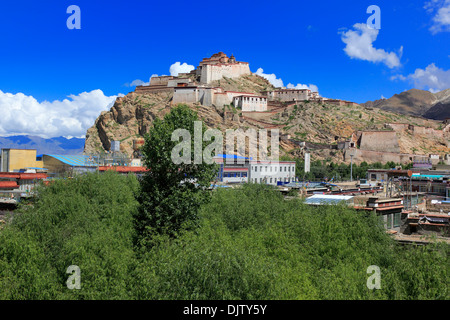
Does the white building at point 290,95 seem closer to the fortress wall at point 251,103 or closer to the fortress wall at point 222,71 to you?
the fortress wall at point 251,103

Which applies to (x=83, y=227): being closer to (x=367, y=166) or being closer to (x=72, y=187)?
(x=72, y=187)

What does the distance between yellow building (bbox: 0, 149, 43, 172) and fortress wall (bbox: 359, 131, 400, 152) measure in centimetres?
7500

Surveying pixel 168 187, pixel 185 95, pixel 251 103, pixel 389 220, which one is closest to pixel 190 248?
pixel 168 187

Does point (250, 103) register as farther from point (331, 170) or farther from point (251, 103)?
point (331, 170)

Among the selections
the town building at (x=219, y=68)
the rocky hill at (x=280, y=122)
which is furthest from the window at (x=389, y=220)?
the town building at (x=219, y=68)

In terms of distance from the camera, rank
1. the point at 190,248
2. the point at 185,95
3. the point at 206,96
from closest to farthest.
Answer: the point at 190,248 < the point at 206,96 < the point at 185,95

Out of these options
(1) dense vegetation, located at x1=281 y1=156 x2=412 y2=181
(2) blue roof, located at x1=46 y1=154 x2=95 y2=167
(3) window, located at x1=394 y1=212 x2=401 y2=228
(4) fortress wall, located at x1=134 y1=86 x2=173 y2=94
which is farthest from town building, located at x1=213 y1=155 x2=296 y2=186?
(4) fortress wall, located at x1=134 y1=86 x2=173 y2=94

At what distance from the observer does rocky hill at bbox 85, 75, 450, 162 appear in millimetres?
101562

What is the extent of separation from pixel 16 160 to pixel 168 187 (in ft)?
136

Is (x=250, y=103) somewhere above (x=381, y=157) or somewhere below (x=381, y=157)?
above

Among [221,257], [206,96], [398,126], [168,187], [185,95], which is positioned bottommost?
[221,257]

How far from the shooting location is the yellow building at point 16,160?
5662cm

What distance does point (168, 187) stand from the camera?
84.3 feet

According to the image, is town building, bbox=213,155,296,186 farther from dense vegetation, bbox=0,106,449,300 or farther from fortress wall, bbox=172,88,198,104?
fortress wall, bbox=172,88,198,104
